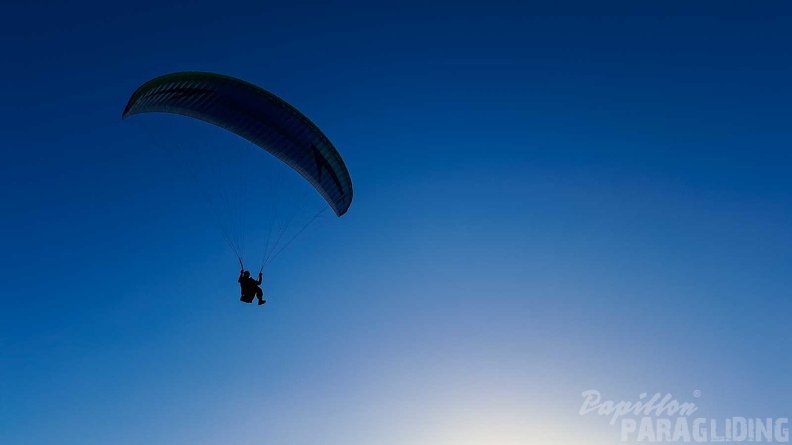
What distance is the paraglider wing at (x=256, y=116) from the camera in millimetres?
24344

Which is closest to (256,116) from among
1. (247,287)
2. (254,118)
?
(254,118)

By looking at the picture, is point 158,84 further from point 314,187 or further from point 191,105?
point 314,187

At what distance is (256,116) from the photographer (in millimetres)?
26641

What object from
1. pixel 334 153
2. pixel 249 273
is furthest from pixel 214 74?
pixel 249 273

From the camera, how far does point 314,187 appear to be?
96.1 feet

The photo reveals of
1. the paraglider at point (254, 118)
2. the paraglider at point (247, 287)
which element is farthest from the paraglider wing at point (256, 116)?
the paraglider at point (247, 287)

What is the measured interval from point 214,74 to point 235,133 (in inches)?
143

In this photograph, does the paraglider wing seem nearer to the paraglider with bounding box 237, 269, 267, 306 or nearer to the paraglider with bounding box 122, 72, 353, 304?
the paraglider with bounding box 122, 72, 353, 304

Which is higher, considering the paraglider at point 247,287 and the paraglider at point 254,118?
the paraglider at point 254,118

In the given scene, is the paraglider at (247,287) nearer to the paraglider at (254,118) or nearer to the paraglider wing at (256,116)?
the paraglider at (254,118)

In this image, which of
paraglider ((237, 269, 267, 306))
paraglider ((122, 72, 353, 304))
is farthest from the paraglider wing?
paraglider ((237, 269, 267, 306))

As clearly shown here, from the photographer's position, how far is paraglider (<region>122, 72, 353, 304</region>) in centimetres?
2434

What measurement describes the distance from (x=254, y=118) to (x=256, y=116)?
176 mm

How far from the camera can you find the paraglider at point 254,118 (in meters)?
24.3
